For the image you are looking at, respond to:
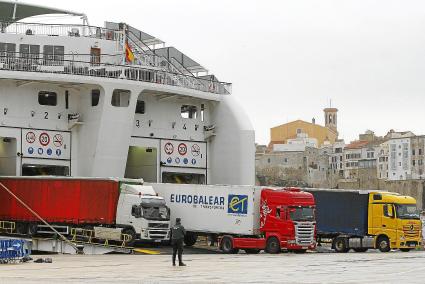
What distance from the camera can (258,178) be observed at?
165 m

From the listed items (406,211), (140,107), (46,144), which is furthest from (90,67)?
(406,211)

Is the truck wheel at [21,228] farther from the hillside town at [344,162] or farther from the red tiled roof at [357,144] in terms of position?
the red tiled roof at [357,144]

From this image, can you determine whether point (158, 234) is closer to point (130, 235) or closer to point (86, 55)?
point (130, 235)

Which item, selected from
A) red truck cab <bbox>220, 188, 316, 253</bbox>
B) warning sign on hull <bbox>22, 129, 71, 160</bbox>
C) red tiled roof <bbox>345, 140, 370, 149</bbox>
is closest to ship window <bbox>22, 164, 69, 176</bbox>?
warning sign on hull <bbox>22, 129, 71, 160</bbox>

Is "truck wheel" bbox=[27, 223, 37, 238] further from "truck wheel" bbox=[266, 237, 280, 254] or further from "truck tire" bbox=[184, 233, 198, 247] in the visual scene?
"truck wheel" bbox=[266, 237, 280, 254]

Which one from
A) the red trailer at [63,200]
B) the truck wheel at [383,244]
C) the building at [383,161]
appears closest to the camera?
the red trailer at [63,200]

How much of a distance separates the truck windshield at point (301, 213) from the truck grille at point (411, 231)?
4.39m

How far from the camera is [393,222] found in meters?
35.3

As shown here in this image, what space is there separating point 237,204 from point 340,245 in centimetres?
566

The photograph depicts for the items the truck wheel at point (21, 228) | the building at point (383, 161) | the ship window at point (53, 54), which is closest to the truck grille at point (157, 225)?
the truck wheel at point (21, 228)

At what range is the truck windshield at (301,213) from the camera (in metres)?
33.2

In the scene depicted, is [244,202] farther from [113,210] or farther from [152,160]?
[152,160]

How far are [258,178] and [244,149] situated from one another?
397 feet

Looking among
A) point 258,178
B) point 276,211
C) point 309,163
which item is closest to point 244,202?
point 276,211
